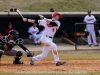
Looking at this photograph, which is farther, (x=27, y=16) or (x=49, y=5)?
(x=49, y=5)

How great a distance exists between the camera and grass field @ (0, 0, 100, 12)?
90.9 ft

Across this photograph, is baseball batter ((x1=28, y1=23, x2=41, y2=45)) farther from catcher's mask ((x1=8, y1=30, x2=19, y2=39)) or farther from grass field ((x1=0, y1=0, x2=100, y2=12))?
catcher's mask ((x1=8, y1=30, x2=19, y2=39))

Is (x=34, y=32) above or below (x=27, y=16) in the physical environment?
below

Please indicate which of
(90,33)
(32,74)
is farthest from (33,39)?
(32,74)

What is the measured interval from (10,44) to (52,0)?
16132 mm

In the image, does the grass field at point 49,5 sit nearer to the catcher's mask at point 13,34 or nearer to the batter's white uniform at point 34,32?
the batter's white uniform at point 34,32

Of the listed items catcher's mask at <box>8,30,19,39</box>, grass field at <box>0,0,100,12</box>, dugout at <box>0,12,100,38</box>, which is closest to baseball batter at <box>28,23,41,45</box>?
dugout at <box>0,12,100,38</box>

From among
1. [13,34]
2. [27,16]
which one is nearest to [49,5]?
[27,16]

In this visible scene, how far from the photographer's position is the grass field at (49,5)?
27703 millimetres

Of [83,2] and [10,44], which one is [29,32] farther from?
[10,44]

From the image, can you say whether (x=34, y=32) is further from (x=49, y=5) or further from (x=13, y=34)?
(x=13, y=34)

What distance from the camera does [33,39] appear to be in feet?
79.7

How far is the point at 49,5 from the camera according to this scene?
1125 inches

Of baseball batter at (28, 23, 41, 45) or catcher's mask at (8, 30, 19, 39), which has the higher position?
catcher's mask at (8, 30, 19, 39)
